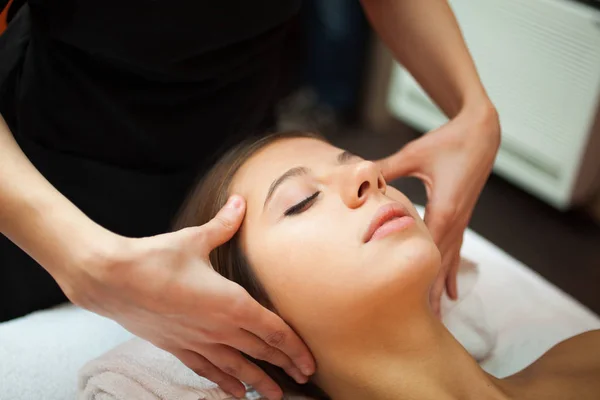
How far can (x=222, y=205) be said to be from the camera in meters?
1.01

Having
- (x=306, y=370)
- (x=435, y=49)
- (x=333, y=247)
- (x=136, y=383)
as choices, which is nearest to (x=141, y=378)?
(x=136, y=383)

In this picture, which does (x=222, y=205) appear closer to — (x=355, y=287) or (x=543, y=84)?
(x=355, y=287)

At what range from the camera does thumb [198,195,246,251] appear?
0.82 m

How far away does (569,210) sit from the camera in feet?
7.93

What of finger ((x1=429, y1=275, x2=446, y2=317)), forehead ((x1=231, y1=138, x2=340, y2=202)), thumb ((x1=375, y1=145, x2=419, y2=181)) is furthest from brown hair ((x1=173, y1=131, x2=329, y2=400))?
finger ((x1=429, y1=275, x2=446, y2=317))

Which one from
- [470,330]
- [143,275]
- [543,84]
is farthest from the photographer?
[543,84]

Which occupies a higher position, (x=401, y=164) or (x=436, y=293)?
(x=401, y=164)

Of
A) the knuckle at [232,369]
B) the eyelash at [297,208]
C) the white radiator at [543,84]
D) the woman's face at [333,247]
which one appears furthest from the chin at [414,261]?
the white radiator at [543,84]

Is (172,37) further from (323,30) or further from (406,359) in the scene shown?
(323,30)

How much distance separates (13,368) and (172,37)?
595 millimetres

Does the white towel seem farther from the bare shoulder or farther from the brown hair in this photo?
the bare shoulder

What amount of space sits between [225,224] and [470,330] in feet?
1.84

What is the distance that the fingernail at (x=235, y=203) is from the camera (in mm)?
927

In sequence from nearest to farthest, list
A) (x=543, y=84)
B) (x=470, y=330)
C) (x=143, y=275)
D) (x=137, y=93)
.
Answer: (x=143, y=275), (x=137, y=93), (x=470, y=330), (x=543, y=84)
